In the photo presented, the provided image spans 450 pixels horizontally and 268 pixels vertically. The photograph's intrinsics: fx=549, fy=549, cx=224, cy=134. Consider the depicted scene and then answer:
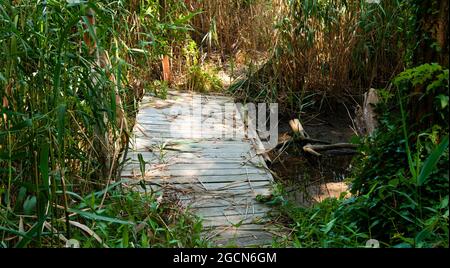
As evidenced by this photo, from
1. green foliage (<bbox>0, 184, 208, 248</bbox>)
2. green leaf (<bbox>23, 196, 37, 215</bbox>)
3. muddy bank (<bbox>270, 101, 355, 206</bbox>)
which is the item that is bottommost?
muddy bank (<bbox>270, 101, 355, 206</bbox>)

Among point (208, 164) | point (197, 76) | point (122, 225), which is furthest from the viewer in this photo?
point (197, 76)

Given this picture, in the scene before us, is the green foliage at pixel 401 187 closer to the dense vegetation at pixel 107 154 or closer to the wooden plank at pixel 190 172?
the dense vegetation at pixel 107 154

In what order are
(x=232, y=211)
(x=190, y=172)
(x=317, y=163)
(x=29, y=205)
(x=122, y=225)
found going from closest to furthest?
(x=29, y=205)
(x=122, y=225)
(x=232, y=211)
(x=190, y=172)
(x=317, y=163)

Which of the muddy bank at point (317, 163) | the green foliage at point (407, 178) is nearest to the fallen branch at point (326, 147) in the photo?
the muddy bank at point (317, 163)

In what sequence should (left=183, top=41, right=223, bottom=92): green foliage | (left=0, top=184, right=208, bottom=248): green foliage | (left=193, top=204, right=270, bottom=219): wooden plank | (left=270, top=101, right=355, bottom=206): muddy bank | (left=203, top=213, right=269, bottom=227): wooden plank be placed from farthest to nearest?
(left=183, top=41, right=223, bottom=92): green foliage → (left=270, top=101, right=355, bottom=206): muddy bank → (left=193, top=204, right=270, bottom=219): wooden plank → (left=203, top=213, right=269, bottom=227): wooden plank → (left=0, top=184, right=208, bottom=248): green foliage

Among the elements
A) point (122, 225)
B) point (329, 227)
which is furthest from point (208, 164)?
point (329, 227)

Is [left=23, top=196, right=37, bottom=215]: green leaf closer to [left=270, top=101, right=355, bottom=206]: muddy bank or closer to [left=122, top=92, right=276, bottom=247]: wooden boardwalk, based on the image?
[left=122, top=92, right=276, bottom=247]: wooden boardwalk

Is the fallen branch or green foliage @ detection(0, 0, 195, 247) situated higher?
green foliage @ detection(0, 0, 195, 247)

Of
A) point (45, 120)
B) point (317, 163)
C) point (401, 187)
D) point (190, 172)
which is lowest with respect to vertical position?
point (317, 163)

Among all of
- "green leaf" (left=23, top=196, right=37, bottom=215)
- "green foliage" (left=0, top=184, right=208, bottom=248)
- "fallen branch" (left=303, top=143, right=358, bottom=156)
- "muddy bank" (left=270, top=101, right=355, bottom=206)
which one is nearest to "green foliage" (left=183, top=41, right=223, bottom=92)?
"muddy bank" (left=270, top=101, right=355, bottom=206)

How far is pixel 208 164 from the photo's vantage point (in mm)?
4168

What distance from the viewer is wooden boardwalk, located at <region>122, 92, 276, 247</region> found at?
3.23 metres

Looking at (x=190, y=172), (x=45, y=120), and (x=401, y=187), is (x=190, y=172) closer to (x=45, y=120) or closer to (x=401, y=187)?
(x=45, y=120)

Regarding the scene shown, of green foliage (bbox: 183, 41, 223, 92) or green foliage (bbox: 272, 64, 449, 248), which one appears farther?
green foliage (bbox: 183, 41, 223, 92)
